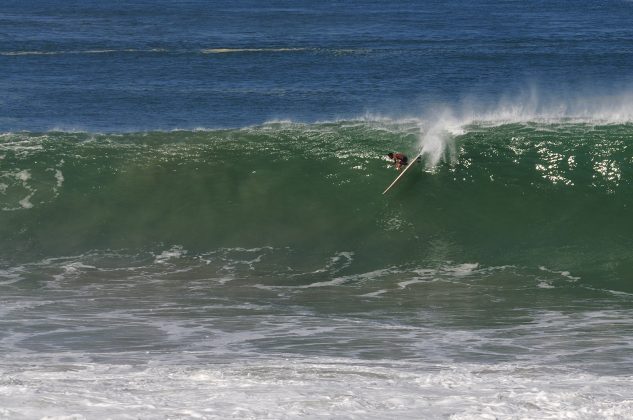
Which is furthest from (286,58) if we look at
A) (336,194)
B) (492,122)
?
(336,194)

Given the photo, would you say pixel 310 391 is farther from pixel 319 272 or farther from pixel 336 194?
pixel 336 194

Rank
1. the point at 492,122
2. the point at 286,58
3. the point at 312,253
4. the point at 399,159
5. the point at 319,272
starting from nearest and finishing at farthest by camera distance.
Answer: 1. the point at 319,272
2. the point at 312,253
3. the point at 399,159
4. the point at 492,122
5. the point at 286,58

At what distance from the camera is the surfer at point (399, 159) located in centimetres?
2448

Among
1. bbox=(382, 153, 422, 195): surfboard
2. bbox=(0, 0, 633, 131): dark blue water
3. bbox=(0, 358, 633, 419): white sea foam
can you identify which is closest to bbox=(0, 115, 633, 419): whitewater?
bbox=(0, 358, 633, 419): white sea foam

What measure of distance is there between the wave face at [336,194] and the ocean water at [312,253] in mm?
63

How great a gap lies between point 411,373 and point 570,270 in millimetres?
7767

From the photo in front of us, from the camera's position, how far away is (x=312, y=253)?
21188mm

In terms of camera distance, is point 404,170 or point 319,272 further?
point 404,170

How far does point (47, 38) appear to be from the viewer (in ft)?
184

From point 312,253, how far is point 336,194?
10.4ft

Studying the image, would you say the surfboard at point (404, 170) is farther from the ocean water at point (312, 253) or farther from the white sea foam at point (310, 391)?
the white sea foam at point (310, 391)

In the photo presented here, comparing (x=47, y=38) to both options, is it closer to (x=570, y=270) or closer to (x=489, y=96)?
(x=489, y=96)

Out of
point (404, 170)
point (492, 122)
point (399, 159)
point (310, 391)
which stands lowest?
point (310, 391)

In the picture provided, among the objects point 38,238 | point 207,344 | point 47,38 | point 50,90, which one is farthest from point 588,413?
point 47,38
